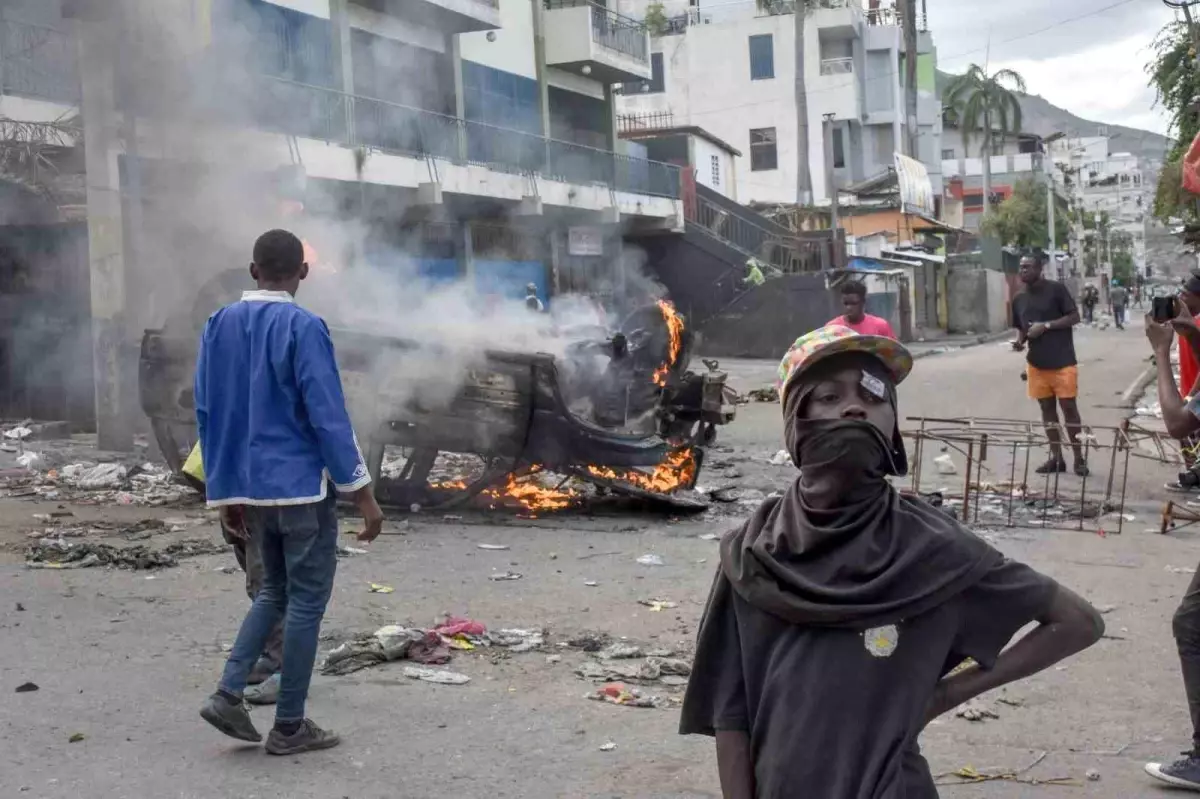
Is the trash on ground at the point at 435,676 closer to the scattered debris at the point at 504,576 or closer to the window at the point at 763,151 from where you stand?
the scattered debris at the point at 504,576

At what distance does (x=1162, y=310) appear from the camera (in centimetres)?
434

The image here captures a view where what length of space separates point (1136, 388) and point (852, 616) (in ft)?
57.5

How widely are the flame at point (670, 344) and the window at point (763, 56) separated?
1580 inches

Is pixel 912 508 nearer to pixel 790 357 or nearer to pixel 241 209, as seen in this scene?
pixel 790 357

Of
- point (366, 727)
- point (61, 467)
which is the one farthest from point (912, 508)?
point (61, 467)

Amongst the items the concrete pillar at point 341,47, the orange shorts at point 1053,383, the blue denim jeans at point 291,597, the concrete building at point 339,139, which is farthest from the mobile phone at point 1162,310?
the concrete pillar at point 341,47

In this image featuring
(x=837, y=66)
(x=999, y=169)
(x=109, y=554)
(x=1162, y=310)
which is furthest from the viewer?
(x=999, y=169)

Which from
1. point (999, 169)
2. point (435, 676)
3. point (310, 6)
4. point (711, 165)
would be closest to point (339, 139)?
point (310, 6)

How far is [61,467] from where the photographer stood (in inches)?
440

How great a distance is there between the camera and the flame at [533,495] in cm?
914

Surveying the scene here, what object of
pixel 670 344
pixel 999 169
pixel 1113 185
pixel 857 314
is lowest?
pixel 670 344

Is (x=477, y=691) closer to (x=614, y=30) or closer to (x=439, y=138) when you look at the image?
(x=439, y=138)

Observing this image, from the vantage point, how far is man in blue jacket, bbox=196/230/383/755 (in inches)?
160

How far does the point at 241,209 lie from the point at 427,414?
4.72 m
